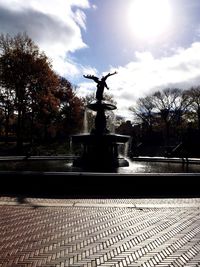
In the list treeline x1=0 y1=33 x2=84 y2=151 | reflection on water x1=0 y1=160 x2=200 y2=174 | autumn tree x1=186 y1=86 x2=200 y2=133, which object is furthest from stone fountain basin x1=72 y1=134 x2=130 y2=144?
Answer: autumn tree x1=186 y1=86 x2=200 y2=133

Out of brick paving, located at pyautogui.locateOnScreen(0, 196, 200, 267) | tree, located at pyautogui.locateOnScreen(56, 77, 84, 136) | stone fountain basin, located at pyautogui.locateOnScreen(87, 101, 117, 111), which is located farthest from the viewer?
tree, located at pyautogui.locateOnScreen(56, 77, 84, 136)

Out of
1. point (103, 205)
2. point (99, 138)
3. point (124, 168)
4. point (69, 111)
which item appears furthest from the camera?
point (69, 111)

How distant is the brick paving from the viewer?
645 centimetres

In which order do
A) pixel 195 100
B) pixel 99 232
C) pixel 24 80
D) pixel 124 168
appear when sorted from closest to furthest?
pixel 99 232 → pixel 124 168 → pixel 24 80 → pixel 195 100

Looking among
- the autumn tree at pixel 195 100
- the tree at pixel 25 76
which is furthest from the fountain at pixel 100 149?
the autumn tree at pixel 195 100

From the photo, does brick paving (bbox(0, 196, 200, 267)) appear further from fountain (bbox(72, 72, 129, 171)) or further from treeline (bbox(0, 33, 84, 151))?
treeline (bbox(0, 33, 84, 151))

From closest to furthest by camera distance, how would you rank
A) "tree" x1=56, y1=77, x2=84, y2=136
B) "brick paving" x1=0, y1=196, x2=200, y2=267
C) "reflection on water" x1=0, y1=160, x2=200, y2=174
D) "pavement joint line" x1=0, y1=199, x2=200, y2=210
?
"brick paving" x1=0, y1=196, x2=200, y2=267 < "pavement joint line" x1=0, y1=199, x2=200, y2=210 < "reflection on water" x1=0, y1=160, x2=200, y2=174 < "tree" x1=56, y1=77, x2=84, y2=136

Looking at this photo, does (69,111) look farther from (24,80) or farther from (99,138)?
(99,138)

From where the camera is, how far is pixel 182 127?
77375mm

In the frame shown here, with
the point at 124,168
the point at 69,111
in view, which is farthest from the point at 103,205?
the point at 69,111

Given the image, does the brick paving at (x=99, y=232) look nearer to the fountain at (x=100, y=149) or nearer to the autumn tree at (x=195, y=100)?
the fountain at (x=100, y=149)

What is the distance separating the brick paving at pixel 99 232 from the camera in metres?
6.45

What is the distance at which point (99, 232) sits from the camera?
8.29 m

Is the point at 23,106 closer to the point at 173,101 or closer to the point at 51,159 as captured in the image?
the point at 51,159
